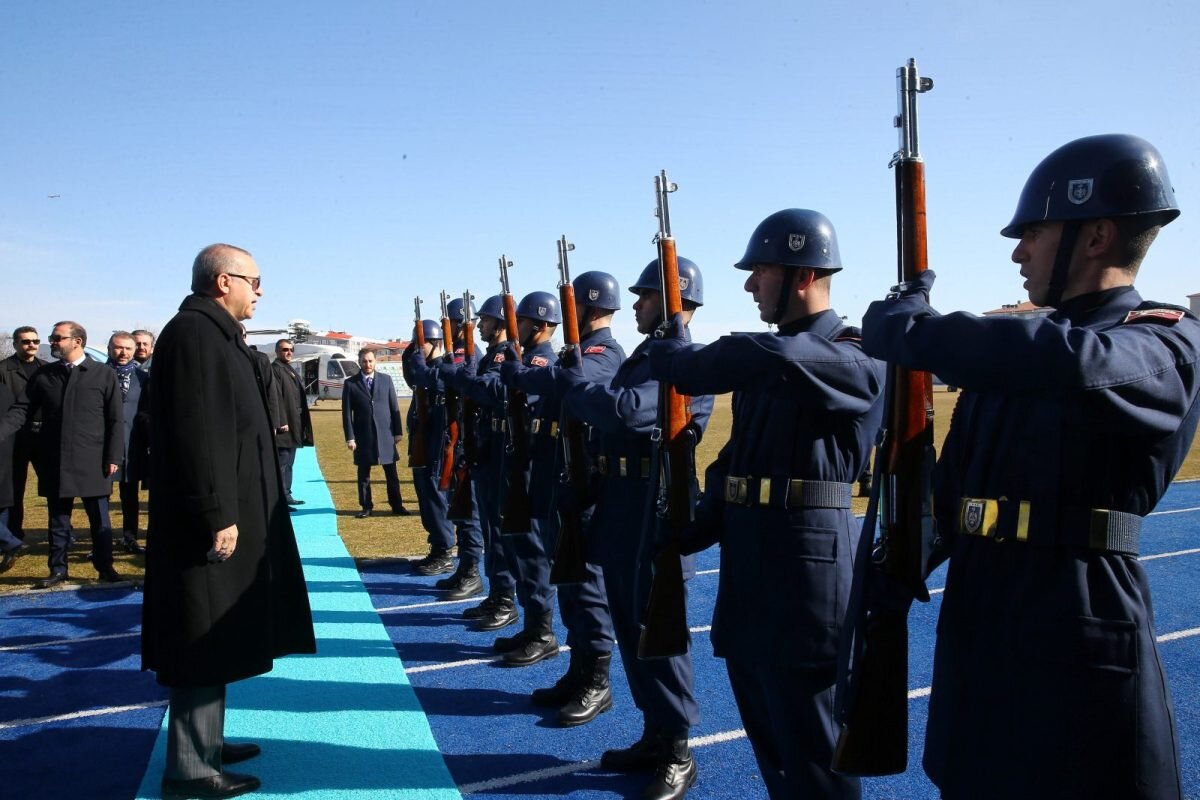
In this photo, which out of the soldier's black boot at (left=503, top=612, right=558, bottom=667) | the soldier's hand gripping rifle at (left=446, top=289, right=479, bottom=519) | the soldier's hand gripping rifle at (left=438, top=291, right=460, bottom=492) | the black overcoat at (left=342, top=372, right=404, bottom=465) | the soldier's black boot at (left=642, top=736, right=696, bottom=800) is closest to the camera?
the soldier's black boot at (left=642, top=736, right=696, bottom=800)

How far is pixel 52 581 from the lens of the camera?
7.63 m

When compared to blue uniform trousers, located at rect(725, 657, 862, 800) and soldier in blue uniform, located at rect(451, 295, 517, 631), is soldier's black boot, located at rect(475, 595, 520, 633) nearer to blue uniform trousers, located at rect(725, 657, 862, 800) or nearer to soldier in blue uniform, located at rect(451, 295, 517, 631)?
soldier in blue uniform, located at rect(451, 295, 517, 631)

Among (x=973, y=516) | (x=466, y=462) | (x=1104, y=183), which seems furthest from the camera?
(x=466, y=462)

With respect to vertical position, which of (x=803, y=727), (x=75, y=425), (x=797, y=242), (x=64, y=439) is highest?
(x=797, y=242)

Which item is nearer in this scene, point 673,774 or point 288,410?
point 673,774

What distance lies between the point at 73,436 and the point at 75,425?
115 millimetres

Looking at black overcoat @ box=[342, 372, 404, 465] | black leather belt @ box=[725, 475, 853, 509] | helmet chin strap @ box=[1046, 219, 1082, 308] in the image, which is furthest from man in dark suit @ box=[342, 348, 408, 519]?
helmet chin strap @ box=[1046, 219, 1082, 308]

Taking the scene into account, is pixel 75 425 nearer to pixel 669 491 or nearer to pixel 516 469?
pixel 516 469

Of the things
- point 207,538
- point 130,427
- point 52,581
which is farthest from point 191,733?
point 130,427

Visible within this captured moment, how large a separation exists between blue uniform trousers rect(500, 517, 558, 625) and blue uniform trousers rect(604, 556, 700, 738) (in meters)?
1.60

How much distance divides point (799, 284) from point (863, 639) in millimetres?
1372

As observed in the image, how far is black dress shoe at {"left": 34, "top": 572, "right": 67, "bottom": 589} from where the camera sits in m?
7.57

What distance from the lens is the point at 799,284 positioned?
3.13 m

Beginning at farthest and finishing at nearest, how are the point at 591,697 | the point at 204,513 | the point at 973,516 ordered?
the point at 591,697 < the point at 204,513 < the point at 973,516
